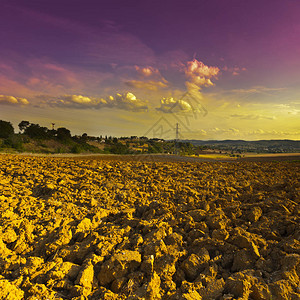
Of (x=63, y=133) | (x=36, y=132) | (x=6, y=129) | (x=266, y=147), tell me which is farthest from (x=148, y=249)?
(x=266, y=147)

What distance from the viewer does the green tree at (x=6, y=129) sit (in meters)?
36.4

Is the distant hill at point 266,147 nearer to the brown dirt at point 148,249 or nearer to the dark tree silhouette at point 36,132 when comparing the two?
the dark tree silhouette at point 36,132

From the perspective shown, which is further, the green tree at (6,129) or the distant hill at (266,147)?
the distant hill at (266,147)

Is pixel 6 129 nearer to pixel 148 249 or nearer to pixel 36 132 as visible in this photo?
pixel 36 132

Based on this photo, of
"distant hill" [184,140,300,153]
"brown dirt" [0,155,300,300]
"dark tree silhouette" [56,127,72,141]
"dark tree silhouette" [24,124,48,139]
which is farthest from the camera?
"distant hill" [184,140,300,153]

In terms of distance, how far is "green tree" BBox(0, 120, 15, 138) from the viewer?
36.4 meters

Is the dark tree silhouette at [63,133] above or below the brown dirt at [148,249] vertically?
above

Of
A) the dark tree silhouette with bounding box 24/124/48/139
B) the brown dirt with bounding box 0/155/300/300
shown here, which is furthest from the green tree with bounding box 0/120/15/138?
the brown dirt with bounding box 0/155/300/300

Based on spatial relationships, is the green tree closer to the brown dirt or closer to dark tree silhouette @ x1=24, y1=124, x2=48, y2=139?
dark tree silhouette @ x1=24, y1=124, x2=48, y2=139

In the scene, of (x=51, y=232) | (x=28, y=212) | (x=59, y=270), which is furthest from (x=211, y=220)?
(x=28, y=212)

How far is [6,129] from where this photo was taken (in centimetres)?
3806

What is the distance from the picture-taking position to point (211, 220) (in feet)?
12.0

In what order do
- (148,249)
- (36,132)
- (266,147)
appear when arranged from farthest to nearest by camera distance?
(266,147)
(36,132)
(148,249)

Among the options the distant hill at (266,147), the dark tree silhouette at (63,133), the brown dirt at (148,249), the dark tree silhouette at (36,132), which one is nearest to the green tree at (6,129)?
the dark tree silhouette at (36,132)
